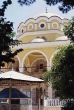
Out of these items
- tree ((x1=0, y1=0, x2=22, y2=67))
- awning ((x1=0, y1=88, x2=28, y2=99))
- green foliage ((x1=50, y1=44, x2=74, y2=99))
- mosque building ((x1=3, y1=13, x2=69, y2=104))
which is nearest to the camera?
tree ((x1=0, y1=0, x2=22, y2=67))

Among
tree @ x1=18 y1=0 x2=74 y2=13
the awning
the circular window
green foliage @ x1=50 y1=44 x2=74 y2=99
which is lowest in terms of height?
the awning

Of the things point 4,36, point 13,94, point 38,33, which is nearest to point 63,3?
point 4,36

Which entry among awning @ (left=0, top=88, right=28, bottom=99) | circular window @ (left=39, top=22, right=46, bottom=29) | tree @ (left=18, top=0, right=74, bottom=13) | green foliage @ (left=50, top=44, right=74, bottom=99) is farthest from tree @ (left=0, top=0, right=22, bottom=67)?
circular window @ (left=39, top=22, right=46, bottom=29)

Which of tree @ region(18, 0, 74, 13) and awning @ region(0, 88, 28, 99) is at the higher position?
tree @ region(18, 0, 74, 13)

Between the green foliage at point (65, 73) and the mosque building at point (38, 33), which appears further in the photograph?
the mosque building at point (38, 33)

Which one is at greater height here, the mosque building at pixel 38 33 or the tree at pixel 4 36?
the mosque building at pixel 38 33

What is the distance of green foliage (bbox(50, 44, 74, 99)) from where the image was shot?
15133 millimetres

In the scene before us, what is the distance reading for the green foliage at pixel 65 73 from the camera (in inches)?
596

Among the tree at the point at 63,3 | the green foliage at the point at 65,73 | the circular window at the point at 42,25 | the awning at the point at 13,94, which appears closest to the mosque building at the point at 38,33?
the circular window at the point at 42,25

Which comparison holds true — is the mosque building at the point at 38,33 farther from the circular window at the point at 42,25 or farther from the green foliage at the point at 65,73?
the green foliage at the point at 65,73

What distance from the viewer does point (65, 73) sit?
611 inches

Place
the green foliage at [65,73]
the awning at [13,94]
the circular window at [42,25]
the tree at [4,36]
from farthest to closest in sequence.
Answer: the circular window at [42,25], the awning at [13,94], the green foliage at [65,73], the tree at [4,36]

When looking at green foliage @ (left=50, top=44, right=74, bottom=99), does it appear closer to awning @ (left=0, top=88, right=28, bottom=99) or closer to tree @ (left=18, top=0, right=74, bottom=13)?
awning @ (left=0, top=88, right=28, bottom=99)

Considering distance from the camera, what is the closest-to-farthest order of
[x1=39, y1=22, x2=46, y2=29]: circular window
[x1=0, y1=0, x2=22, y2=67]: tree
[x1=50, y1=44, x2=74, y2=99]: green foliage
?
[x1=0, y1=0, x2=22, y2=67]: tree < [x1=50, y1=44, x2=74, y2=99]: green foliage < [x1=39, y1=22, x2=46, y2=29]: circular window
